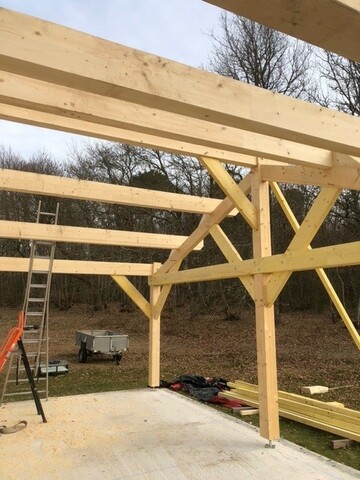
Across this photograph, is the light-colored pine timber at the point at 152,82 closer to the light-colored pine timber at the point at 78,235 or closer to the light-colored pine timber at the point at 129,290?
the light-colored pine timber at the point at 78,235

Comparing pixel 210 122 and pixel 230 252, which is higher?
pixel 210 122

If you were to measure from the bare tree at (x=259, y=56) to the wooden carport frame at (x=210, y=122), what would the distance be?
10719 millimetres

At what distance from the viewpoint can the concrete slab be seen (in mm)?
4062

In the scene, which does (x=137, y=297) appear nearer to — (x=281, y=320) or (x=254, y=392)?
(x=254, y=392)

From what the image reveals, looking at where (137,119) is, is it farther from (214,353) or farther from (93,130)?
(214,353)

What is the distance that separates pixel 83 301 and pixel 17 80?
21039 mm

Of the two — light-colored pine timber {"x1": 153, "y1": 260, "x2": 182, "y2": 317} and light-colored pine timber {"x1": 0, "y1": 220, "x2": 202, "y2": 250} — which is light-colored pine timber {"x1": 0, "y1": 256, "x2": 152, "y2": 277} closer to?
light-colored pine timber {"x1": 153, "y1": 260, "x2": 182, "y2": 317}

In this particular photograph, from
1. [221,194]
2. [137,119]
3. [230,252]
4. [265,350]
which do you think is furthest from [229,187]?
[221,194]

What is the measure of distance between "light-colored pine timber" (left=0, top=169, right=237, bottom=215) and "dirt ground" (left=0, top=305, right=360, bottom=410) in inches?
162

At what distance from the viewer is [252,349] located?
12.1 metres

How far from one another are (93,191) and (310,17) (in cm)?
462

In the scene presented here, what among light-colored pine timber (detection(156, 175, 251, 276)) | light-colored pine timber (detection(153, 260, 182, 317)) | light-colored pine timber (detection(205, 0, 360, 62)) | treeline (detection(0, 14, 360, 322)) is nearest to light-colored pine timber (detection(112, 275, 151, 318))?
Result: light-colored pine timber (detection(153, 260, 182, 317))

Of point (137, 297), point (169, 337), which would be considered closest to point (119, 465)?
point (137, 297)

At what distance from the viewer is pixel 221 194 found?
53.1 ft
